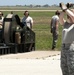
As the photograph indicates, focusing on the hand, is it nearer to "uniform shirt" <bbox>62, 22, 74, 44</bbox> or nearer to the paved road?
"uniform shirt" <bbox>62, 22, 74, 44</bbox>

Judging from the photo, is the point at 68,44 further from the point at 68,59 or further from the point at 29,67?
the point at 29,67

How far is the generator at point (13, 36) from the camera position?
49.3ft

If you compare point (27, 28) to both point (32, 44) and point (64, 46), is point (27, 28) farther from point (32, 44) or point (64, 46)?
point (64, 46)

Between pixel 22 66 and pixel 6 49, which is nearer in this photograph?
pixel 22 66

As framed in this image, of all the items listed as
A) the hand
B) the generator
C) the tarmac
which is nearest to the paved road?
the tarmac

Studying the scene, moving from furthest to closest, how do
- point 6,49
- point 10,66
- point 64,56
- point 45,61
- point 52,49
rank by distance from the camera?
point 52,49, point 6,49, point 45,61, point 10,66, point 64,56

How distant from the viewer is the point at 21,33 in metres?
15.6

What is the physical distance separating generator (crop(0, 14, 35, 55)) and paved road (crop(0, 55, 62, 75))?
245 centimetres

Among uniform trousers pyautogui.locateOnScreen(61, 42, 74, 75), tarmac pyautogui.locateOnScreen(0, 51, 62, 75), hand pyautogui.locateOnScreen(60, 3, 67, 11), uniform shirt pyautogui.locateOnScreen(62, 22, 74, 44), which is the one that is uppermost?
hand pyautogui.locateOnScreen(60, 3, 67, 11)

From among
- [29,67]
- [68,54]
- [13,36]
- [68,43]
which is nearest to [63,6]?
[68,43]

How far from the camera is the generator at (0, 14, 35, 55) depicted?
49.3ft

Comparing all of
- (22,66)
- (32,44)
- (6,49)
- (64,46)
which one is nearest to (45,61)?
(22,66)

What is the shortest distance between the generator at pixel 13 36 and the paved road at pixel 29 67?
2.45 meters

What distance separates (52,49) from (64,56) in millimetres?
11388
